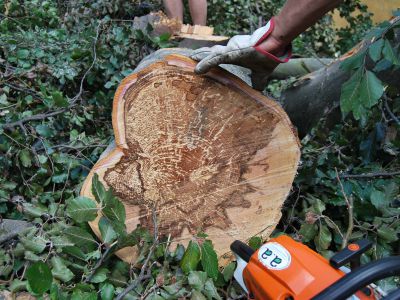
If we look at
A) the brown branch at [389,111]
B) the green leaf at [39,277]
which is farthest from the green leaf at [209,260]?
the brown branch at [389,111]

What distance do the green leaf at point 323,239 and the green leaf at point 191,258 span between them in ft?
1.49

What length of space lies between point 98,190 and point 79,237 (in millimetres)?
171

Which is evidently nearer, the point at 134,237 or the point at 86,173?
the point at 134,237

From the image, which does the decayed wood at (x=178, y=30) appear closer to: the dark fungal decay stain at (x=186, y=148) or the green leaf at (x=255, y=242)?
the dark fungal decay stain at (x=186, y=148)

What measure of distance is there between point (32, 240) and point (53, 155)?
537 millimetres

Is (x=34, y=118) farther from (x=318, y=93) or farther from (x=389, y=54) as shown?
(x=389, y=54)

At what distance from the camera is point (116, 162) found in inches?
64.8

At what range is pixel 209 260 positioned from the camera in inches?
59.0

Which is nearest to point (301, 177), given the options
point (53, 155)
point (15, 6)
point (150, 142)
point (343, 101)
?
point (343, 101)

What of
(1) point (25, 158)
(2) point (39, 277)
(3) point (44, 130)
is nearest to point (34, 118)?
(3) point (44, 130)

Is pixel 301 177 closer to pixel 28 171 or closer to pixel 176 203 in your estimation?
pixel 176 203

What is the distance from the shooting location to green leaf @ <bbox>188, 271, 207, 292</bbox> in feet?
4.70

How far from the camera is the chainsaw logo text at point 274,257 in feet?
3.72

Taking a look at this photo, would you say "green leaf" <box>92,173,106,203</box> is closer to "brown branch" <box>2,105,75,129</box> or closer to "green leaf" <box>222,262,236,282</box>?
"green leaf" <box>222,262,236,282</box>
